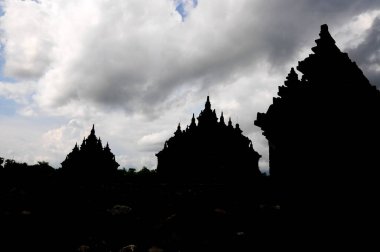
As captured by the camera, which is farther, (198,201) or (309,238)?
(198,201)

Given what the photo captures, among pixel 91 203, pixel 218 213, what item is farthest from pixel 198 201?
pixel 91 203

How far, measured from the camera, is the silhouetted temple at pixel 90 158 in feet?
112

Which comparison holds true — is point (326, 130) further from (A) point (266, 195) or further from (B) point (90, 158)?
(B) point (90, 158)

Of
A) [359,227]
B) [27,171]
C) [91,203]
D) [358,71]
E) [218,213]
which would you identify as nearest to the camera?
[359,227]

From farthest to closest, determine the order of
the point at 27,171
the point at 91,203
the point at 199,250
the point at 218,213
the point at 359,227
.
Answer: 1. the point at 27,171
2. the point at 91,203
3. the point at 218,213
4. the point at 199,250
5. the point at 359,227

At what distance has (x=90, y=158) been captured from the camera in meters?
36.0

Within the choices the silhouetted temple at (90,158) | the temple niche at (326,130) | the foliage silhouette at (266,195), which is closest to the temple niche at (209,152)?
the silhouetted temple at (90,158)

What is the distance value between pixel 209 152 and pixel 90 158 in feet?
54.2

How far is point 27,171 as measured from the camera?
12.5m

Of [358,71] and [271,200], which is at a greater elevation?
[358,71]

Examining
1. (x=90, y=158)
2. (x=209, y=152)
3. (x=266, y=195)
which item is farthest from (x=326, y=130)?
(x=90, y=158)

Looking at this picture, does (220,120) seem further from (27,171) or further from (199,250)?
(199,250)

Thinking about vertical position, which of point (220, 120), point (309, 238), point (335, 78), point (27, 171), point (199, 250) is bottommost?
point (199, 250)

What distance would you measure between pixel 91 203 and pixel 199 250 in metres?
4.62
